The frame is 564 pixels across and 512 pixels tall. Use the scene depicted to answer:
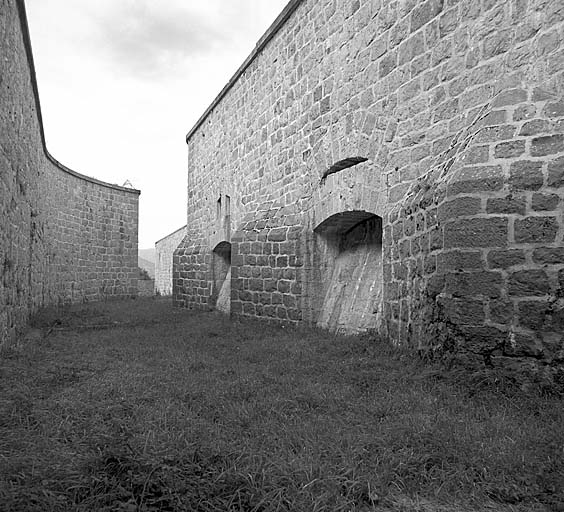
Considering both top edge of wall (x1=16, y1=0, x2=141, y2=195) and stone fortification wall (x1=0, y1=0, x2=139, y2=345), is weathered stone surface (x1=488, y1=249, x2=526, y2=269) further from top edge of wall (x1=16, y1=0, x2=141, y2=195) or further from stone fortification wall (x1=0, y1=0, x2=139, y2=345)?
top edge of wall (x1=16, y1=0, x2=141, y2=195)

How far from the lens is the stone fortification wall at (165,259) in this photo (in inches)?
943

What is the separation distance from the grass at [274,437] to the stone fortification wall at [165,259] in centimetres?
1884

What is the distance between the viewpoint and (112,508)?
195 cm

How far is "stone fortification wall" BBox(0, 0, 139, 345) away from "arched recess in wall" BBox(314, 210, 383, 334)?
4.02 meters

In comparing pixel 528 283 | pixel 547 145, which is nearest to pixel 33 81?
pixel 547 145

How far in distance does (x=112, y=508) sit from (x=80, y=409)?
4.86ft

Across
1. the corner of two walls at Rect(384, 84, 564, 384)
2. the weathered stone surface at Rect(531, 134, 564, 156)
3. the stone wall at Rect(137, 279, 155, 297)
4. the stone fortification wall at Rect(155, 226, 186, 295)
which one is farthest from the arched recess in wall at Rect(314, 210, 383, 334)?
the stone fortification wall at Rect(155, 226, 186, 295)

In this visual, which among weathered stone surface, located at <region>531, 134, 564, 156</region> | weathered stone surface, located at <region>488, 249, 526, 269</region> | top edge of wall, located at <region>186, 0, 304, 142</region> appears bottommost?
weathered stone surface, located at <region>488, 249, 526, 269</region>

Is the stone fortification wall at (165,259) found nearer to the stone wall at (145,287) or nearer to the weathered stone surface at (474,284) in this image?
the stone wall at (145,287)

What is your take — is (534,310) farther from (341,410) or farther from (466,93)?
(466,93)

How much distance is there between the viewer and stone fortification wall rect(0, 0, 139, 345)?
547 cm

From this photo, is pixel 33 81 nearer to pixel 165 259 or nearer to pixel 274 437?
pixel 274 437

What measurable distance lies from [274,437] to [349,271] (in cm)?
429

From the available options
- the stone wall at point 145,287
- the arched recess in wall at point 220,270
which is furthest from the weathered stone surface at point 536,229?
the stone wall at point 145,287
